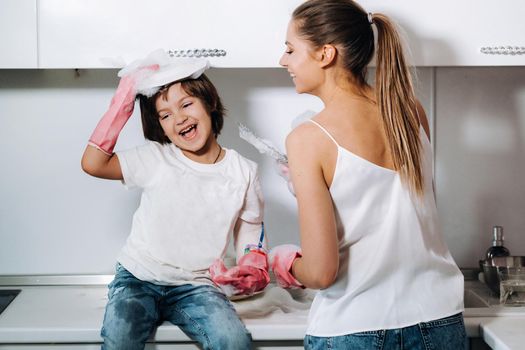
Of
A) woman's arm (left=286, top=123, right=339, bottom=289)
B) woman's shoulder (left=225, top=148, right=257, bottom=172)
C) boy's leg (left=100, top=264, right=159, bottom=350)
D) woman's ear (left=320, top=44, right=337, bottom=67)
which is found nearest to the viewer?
woman's arm (left=286, top=123, right=339, bottom=289)

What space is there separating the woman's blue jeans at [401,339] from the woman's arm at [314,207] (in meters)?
0.11

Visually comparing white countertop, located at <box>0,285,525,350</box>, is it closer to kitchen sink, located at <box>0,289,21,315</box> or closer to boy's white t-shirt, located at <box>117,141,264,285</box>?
kitchen sink, located at <box>0,289,21,315</box>

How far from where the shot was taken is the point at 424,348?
4.48 feet

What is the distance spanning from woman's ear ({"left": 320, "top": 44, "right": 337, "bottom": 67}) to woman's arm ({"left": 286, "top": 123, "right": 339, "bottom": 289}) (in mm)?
152

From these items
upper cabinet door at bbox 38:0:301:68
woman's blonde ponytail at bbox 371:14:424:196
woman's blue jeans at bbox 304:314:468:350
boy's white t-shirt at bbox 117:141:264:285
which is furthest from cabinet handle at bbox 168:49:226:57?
woman's blue jeans at bbox 304:314:468:350

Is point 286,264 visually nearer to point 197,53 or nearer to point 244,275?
point 244,275

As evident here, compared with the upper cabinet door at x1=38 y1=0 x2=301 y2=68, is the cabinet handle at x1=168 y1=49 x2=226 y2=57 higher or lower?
lower

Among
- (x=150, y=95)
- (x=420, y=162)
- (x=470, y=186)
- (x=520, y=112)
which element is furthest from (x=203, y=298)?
(x=520, y=112)

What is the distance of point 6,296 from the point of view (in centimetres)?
203

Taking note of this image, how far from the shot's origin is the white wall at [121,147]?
214 centimetres

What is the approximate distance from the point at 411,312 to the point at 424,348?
0.07 m

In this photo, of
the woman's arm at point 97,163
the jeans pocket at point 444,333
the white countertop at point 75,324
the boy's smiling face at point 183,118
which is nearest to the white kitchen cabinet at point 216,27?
the boy's smiling face at point 183,118

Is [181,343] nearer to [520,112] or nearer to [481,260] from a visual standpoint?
[481,260]

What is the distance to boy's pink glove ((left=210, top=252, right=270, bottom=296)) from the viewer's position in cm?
166
